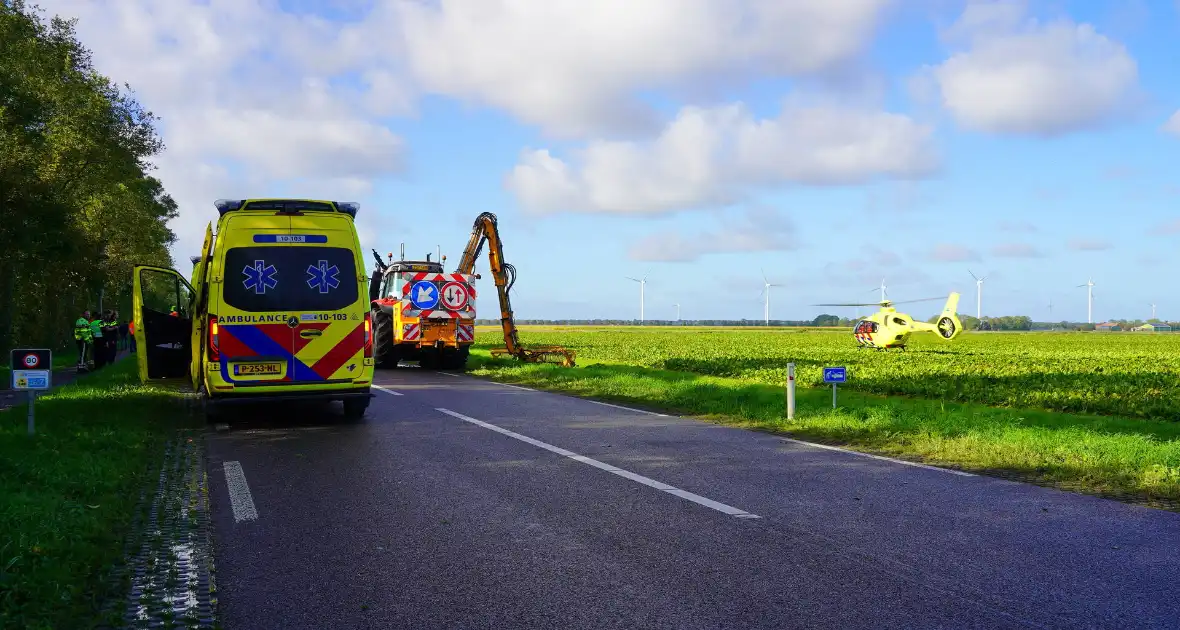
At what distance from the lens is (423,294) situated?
2503 centimetres

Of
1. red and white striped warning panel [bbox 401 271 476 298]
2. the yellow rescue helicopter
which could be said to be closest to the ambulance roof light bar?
red and white striped warning panel [bbox 401 271 476 298]

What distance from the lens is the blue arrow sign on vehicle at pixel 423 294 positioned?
82.0 ft

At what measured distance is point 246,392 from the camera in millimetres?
11945

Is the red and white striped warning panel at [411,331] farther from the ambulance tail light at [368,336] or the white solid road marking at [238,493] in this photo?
the white solid road marking at [238,493]

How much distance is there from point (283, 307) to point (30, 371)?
2.97 meters

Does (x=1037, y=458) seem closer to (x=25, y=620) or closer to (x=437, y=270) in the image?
(x=25, y=620)

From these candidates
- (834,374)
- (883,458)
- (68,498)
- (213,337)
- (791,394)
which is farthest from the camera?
(791,394)

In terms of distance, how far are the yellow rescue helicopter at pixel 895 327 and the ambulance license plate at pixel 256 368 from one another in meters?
36.0

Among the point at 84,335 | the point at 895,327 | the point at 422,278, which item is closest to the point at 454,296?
the point at 422,278

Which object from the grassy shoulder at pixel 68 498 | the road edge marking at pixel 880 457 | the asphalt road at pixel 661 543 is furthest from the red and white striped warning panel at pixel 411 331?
the road edge marking at pixel 880 457

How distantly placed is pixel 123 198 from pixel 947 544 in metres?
40.2

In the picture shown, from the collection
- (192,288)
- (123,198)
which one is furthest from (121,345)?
(192,288)

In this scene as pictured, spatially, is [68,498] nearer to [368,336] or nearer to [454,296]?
[368,336]

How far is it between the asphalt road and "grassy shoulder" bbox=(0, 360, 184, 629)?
0.68 metres
